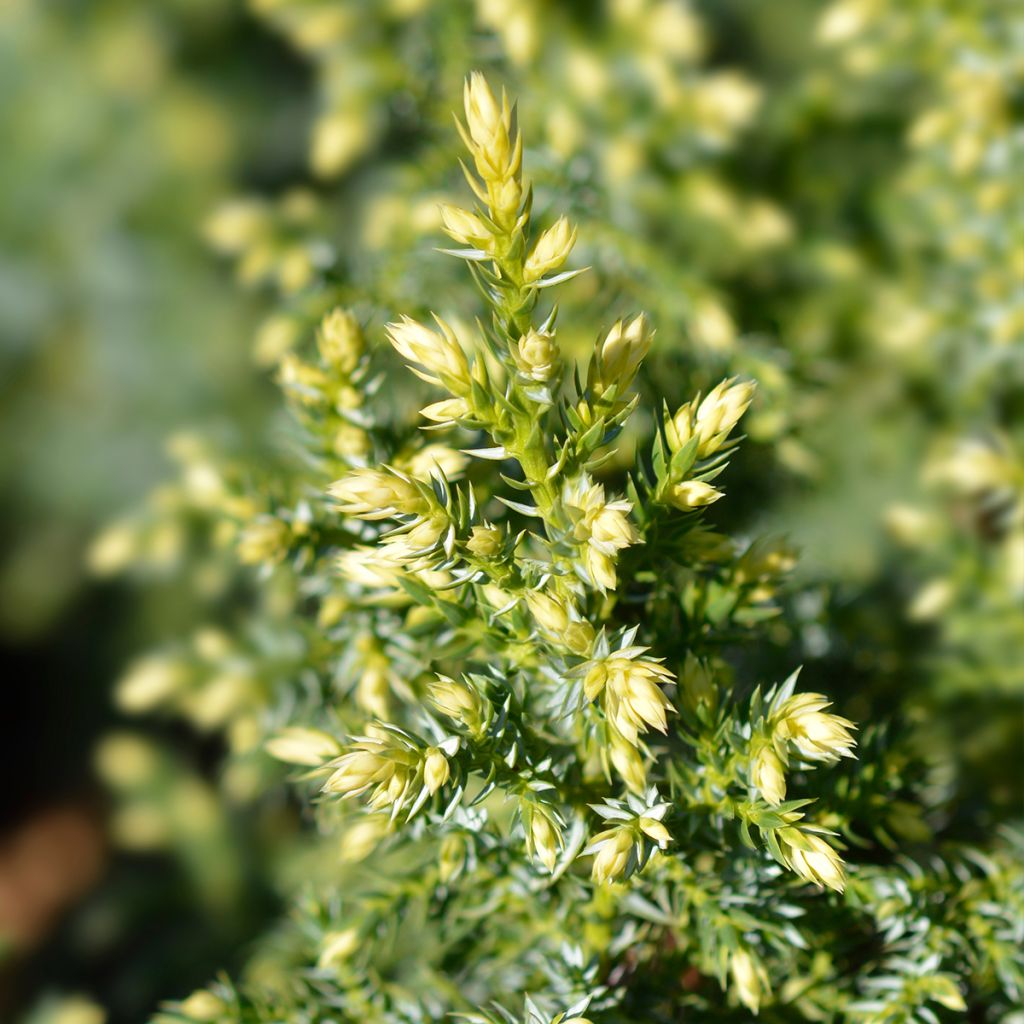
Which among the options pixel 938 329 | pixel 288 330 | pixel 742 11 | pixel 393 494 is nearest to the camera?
pixel 393 494

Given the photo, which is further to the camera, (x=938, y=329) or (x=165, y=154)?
(x=165, y=154)

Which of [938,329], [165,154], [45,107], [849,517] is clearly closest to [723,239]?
[938,329]

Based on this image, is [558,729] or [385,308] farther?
[385,308]

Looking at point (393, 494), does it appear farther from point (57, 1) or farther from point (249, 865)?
point (57, 1)

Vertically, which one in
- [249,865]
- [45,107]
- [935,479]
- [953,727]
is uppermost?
[45,107]

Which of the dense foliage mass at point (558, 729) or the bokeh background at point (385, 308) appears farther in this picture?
the bokeh background at point (385, 308)

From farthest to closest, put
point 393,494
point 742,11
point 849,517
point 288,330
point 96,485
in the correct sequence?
point 96,485 → point 742,11 → point 849,517 → point 288,330 → point 393,494

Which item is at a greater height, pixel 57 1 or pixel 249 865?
pixel 57 1

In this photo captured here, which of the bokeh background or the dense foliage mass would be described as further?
the bokeh background
